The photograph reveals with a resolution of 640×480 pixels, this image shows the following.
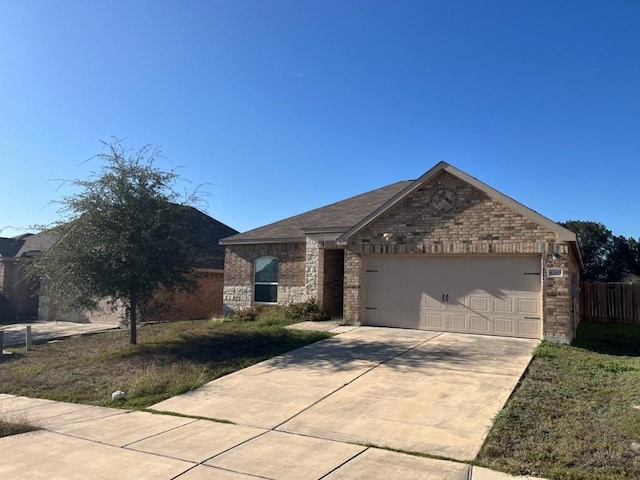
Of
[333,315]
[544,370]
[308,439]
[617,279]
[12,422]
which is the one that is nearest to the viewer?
[308,439]

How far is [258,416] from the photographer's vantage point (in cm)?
771

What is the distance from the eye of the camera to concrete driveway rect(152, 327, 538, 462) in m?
6.68

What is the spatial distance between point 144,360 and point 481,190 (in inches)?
387

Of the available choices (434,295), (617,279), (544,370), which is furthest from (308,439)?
(617,279)

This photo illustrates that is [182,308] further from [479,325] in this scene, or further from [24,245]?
[479,325]

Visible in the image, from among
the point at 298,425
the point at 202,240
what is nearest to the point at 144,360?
the point at 298,425

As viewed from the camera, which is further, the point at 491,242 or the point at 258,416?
the point at 491,242

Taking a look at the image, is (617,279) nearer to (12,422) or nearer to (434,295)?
(434,295)

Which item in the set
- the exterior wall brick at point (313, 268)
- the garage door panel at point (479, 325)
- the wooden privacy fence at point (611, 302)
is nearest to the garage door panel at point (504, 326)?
the garage door panel at point (479, 325)

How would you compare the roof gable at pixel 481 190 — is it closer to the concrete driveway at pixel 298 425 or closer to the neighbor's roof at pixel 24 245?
the concrete driveway at pixel 298 425

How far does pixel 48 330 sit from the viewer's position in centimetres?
2080

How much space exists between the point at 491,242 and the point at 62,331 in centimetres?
1667

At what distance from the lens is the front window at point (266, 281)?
19266 millimetres

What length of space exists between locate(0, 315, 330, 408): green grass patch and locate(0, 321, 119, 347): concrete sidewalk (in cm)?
203
